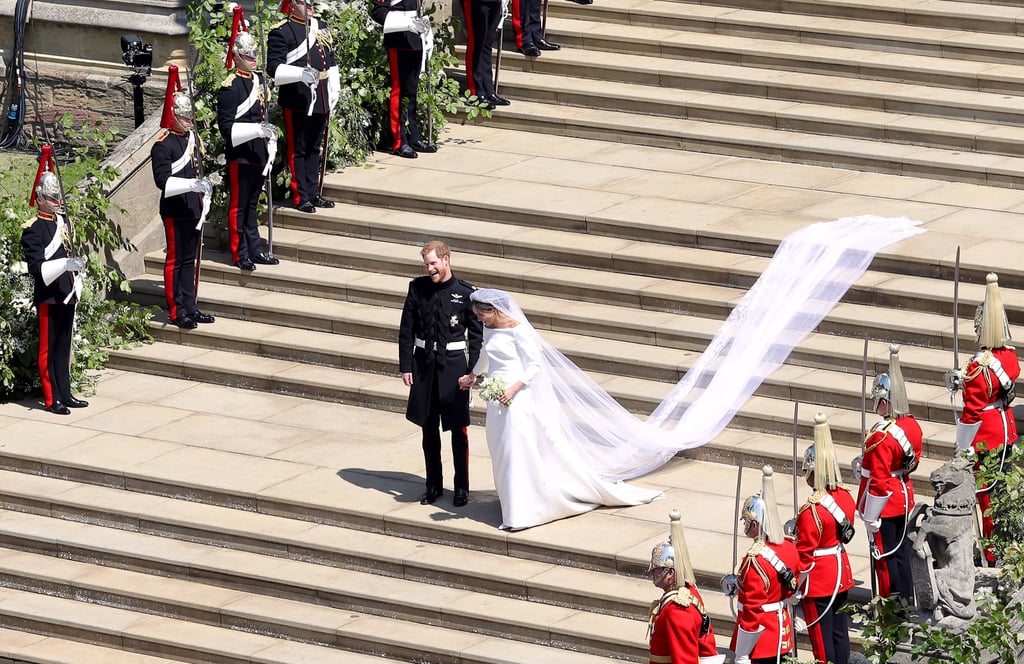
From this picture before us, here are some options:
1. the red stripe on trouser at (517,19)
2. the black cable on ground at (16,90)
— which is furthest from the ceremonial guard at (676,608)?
the black cable on ground at (16,90)

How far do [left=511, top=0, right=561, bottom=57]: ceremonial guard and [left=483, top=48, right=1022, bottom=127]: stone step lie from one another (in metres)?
0.13

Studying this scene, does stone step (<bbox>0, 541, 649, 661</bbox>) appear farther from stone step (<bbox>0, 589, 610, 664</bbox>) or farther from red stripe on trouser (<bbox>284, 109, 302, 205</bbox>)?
red stripe on trouser (<bbox>284, 109, 302, 205</bbox>)

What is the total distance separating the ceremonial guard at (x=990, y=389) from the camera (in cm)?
1247

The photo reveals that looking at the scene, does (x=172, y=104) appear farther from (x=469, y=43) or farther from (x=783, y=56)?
(x=783, y=56)

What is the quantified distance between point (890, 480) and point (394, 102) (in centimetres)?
769

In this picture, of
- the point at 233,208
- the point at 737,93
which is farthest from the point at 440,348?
the point at 737,93

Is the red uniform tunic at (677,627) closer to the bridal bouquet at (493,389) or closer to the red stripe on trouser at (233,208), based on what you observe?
the bridal bouquet at (493,389)

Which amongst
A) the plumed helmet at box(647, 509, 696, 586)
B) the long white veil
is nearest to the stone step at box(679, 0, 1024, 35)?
the long white veil

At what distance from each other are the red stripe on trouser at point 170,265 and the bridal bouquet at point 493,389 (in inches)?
168

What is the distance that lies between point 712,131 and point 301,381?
4780 millimetres

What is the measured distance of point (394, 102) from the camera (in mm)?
18297

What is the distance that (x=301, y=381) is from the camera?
51.6 feet

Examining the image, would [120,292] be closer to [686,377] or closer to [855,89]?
[686,377]

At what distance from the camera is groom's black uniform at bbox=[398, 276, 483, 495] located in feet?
44.1
